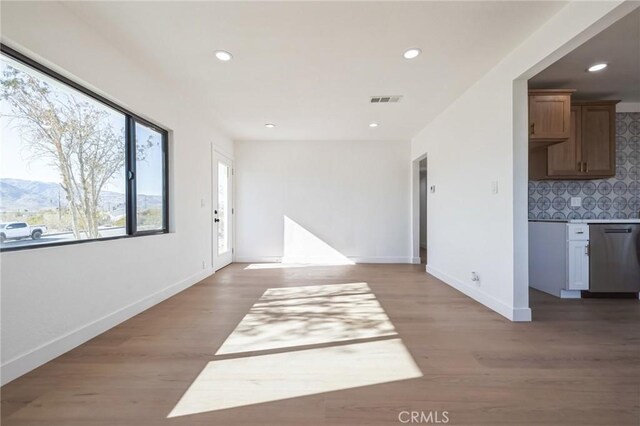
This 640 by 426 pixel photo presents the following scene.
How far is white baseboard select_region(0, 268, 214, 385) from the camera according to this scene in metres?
1.61

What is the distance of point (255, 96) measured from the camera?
3346 millimetres

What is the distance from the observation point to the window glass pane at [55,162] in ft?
5.47

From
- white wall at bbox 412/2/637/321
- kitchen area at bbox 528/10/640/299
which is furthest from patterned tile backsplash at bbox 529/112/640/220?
white wall at bbox 412/2/637/321

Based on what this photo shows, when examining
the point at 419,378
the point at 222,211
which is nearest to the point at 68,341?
the point at 419,378

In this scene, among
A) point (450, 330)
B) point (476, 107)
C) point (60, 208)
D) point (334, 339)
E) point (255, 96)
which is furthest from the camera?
point (255, 96)

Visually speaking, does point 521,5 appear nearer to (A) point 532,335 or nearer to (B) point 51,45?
(A) point 532,335

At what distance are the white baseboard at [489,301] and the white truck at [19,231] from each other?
12.5 feet

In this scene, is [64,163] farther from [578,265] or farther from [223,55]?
[578,265]

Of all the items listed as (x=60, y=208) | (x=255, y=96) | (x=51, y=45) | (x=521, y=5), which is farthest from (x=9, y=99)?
(x=521, y=5)

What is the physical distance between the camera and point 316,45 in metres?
2.31

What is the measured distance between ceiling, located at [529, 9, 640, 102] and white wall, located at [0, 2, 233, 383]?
166 inches

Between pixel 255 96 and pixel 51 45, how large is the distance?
6.10ft

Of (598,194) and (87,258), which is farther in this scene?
(598,194)

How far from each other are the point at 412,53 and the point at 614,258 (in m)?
3.24
